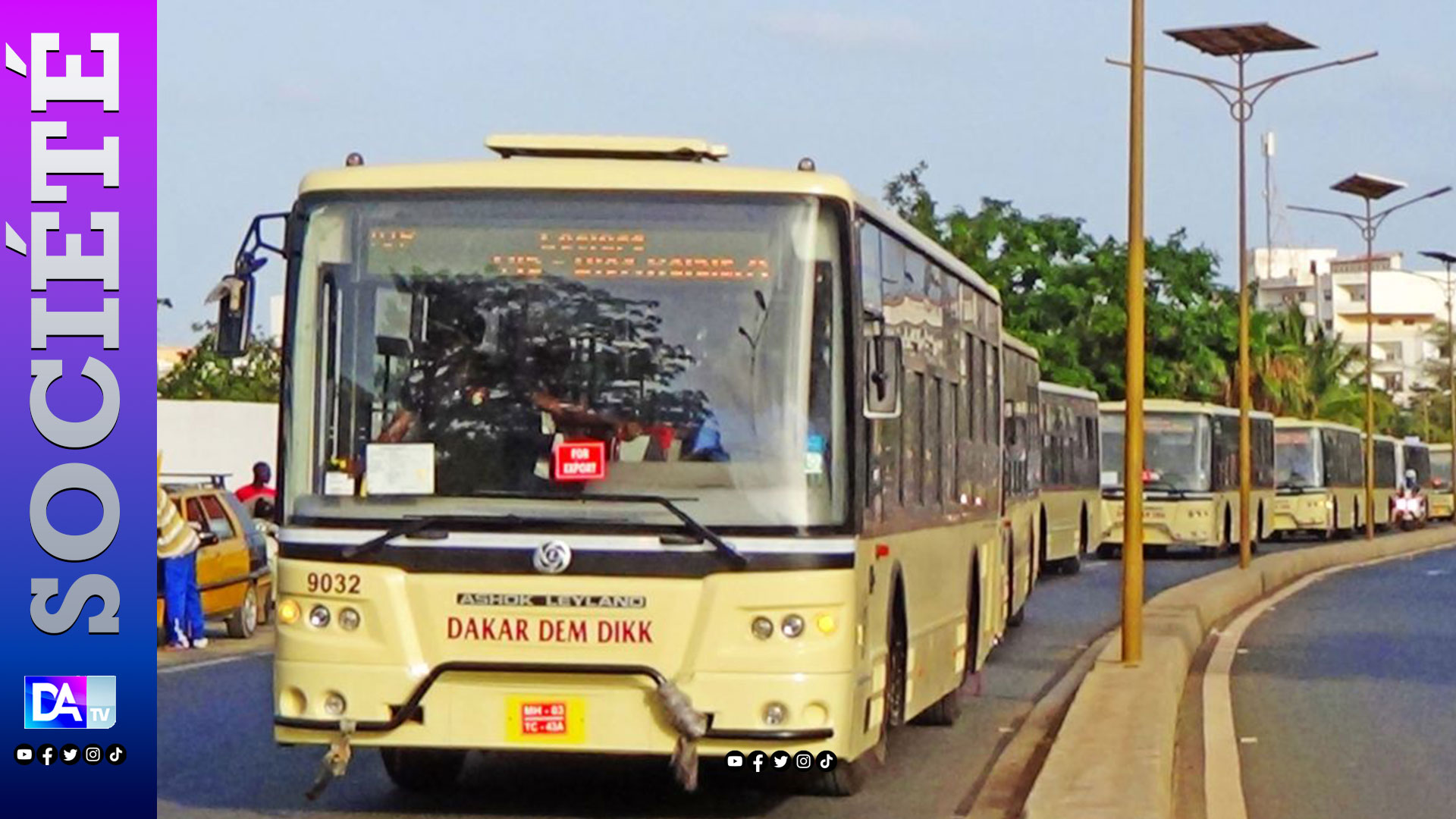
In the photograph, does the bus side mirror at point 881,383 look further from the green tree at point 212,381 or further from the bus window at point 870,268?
the green tree at point 212,381

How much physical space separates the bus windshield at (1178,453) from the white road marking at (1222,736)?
731 inches

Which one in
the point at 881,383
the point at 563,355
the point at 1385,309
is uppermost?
the point at 1385,309

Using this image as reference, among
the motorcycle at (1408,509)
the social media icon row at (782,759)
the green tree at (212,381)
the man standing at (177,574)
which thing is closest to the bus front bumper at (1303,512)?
the motorcycle at (1408,509)

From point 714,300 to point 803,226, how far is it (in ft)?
1.59

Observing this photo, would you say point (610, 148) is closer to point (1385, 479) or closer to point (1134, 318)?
point (1134, 318)

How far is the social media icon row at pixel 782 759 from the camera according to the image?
1154 cm

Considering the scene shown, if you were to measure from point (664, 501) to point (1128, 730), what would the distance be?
14.2 feet

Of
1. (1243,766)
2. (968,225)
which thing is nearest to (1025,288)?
(968,225)

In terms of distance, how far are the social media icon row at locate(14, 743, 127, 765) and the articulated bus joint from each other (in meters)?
2.03

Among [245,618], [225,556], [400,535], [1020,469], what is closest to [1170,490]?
[1020,469]

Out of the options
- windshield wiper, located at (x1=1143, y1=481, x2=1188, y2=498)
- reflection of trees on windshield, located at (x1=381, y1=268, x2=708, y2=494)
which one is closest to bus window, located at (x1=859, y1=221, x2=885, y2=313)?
reflection of trees on windshield, located at (x1=381, y1=268, x2=708, y2=494)

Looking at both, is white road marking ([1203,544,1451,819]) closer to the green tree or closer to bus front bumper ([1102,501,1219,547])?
bus front bumper ([1102,501,1219,547])

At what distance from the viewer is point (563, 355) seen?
11.7m

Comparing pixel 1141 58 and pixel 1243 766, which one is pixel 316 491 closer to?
pixel 1243 766
